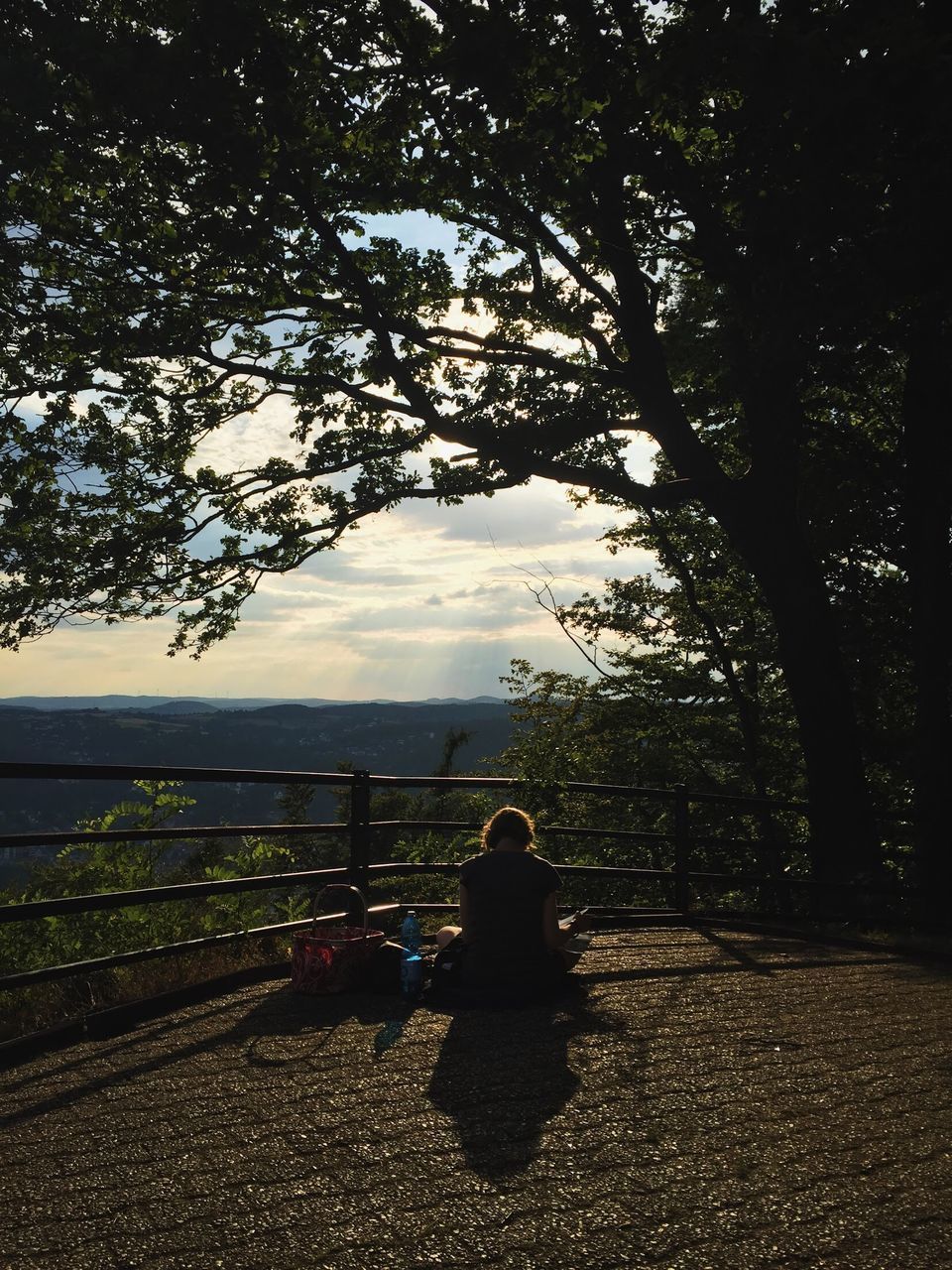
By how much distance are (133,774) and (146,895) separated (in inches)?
31.3

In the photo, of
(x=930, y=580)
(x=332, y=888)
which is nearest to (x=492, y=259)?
(x=930, y=580)

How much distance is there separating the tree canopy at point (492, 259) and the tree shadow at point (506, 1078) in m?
6.44

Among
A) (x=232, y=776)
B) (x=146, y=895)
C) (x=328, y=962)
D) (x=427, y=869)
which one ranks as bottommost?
(x=328, y=962)

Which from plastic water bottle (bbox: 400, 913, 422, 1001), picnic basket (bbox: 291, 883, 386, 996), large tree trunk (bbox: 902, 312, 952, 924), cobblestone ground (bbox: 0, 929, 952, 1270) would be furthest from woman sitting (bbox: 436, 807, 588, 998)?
large tree trunk (bbox: 902, 312, 952, 924)

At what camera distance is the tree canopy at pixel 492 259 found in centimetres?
902

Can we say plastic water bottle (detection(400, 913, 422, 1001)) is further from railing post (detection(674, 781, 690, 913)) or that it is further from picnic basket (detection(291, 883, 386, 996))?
railing post (detection(674, 781, 690, 913))

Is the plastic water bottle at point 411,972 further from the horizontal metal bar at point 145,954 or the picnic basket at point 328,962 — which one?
the horizontal metal bar at point 145,954

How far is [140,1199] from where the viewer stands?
12.2ft

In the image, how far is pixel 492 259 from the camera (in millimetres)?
16859

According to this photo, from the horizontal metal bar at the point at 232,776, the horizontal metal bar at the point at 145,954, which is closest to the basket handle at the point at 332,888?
the horizontal metal bar at the point at 145,954

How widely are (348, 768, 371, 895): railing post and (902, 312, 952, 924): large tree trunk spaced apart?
878 cm

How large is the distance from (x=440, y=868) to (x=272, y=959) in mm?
1795

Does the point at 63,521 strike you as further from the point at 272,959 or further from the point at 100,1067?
the point at 100,1067

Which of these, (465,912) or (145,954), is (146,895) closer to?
(145,954)
